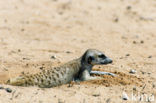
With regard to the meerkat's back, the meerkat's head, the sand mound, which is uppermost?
the meerkat's head

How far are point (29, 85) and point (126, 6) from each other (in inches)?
298

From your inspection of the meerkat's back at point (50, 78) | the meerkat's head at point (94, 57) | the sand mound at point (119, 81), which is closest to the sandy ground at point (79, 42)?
the sand mound at point (119, 81)

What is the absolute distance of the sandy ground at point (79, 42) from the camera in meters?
5.26

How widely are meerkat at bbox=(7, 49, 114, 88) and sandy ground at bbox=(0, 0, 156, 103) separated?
194mm

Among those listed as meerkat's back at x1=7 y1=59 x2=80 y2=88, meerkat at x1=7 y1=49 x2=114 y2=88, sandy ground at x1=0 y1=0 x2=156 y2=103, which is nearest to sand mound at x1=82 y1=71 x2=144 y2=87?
sandy ground at x1=0 y1=0 x2=156 y2=103

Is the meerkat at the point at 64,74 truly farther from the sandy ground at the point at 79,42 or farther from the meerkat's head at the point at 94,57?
the sandy ground at the point at 79,42

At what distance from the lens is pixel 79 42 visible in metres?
8.98

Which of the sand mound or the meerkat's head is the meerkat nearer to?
the meerkat's head

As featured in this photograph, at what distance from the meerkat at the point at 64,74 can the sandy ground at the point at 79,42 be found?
19 centimetres

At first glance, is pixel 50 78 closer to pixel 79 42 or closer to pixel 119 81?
pixel 119 81

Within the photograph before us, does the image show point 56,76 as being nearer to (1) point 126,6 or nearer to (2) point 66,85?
(2) point 66,85

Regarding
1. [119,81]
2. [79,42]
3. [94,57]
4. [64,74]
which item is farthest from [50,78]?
[79,42]

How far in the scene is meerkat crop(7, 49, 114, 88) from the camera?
553 centimetres

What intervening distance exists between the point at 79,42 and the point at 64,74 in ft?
10.6
